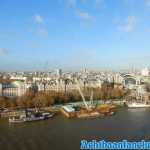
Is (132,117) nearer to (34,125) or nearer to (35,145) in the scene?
(34,125)

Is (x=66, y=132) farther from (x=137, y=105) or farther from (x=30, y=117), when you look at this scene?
(x=137, y=105)

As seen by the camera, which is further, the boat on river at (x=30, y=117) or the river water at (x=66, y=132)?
the boat on river at (x=30, y=117)

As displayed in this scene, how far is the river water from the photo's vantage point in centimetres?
560

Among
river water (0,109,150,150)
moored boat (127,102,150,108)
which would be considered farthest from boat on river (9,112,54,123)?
moored boat (127,102,150,108)

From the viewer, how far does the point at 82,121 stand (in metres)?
8.02

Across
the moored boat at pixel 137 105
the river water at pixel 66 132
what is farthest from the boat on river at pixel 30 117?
the moored boat at pixel 137 105

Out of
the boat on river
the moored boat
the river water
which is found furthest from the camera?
the moored boat

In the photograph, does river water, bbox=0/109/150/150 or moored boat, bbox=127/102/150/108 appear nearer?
river water, bbox=0/109/150/150

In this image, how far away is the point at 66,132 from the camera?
6.54 m

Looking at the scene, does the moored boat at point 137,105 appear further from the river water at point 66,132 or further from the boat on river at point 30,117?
the boat on river at point 30,117

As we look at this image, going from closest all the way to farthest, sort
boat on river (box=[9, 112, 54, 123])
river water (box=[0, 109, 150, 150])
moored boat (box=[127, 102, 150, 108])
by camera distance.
Answer: river water (box=[0, 109, 150, 150])
boat on river (box=[9, 112, 54, 123])
moored boat (box=[127, 102, 150, 108])

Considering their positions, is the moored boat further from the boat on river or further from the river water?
the boat on river

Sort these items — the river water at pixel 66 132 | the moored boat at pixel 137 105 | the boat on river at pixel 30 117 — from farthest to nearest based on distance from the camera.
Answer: the moored boat at pixel 137 105 < the boat on river at pixel 30 117 < the river water at pixel 66 132

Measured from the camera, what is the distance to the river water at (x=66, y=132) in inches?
220
